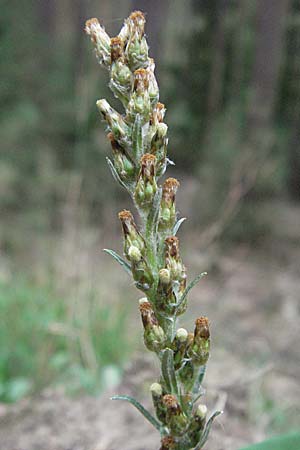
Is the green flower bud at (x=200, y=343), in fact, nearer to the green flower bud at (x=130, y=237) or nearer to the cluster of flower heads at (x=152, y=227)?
the cluster of flower heads at (x=152, y=227)

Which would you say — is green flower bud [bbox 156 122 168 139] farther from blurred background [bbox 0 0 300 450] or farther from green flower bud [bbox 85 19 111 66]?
blurred background [bbox 0 0 300 450]

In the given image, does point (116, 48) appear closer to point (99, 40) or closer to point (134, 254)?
point (99, 40)

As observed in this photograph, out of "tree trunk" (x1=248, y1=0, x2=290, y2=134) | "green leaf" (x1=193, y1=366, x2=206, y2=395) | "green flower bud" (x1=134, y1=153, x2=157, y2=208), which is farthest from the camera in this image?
"tree trunk" (x1=248, y1=0, x2=290, y2=134)

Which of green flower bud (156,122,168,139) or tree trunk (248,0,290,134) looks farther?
tree trunk (248,0,290,134)

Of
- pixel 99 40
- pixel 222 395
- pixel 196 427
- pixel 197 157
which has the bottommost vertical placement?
pixel 196 427

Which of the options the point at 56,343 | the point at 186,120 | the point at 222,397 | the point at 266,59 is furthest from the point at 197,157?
the point at 222,397

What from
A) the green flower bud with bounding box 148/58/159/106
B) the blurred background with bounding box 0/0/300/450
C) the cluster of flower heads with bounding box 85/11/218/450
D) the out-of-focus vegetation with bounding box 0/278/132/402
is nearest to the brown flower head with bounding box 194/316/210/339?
the cluster of flower heads with bounding box 85/11/218/450

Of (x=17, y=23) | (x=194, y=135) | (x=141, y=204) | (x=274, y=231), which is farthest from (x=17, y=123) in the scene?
(x=141, y=204)

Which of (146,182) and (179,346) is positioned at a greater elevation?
(146,182)
